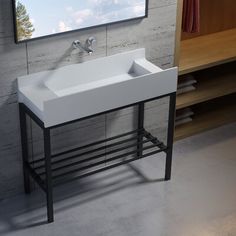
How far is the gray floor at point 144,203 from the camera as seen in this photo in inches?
134

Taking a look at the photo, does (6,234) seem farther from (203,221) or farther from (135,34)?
(135,34)

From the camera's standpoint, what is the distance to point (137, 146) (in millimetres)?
3967

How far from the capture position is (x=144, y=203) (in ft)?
11.8

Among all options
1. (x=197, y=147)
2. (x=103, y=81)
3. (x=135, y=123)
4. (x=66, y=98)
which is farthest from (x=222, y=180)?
(x=66, y=98)

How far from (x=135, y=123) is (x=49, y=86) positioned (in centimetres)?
74

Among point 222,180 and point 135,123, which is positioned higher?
point 135,123

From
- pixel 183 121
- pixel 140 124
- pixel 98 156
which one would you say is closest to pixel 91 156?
pixel 98 156

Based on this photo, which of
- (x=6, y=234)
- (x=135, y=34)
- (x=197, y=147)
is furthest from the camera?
(x=197, y=147)

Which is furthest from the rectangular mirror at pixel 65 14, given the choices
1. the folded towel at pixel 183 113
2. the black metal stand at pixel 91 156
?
the folded towel at pixel 183 113

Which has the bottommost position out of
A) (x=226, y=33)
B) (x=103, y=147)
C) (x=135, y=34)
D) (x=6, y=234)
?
(x=6, y=234)

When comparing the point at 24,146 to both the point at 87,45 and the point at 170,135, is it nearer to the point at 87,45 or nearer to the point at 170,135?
the point at 87,45

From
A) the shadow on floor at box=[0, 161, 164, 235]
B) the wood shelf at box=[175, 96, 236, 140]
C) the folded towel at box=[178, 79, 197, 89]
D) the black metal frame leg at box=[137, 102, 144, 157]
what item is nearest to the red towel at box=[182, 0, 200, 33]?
the folded towel at box=[178, 79, 197, 89]

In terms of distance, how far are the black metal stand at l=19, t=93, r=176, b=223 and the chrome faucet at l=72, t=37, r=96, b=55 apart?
42 cm

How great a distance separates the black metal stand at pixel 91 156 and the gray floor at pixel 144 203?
0.09 metres
